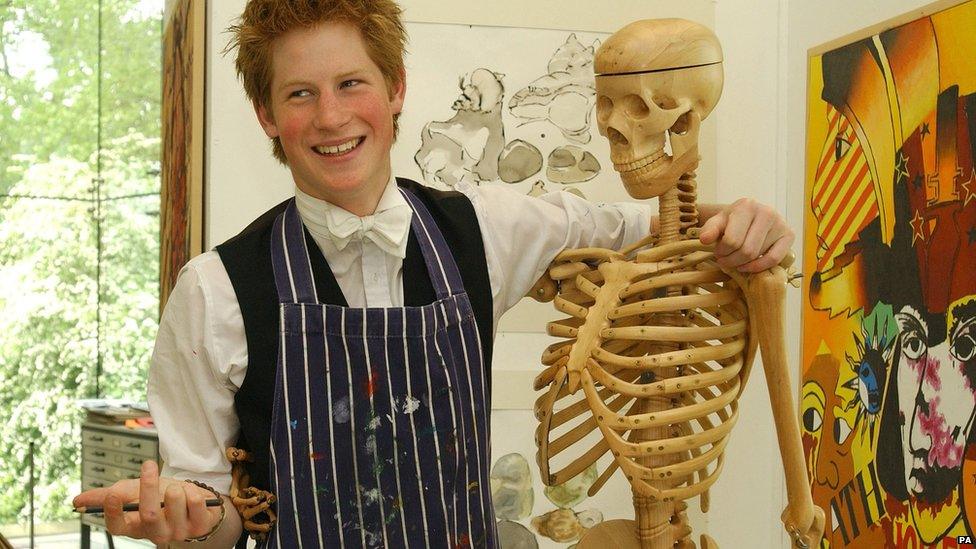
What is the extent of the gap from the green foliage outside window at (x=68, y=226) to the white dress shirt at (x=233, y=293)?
382 centimetres

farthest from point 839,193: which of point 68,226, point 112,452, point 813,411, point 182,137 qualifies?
point 68,226

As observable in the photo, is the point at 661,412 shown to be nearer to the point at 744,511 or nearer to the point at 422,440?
the point at 422,440

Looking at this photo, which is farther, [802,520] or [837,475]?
[837,475]

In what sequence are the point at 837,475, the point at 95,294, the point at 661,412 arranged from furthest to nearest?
the point at 95,294 → the point at 837,475 → the point at 661,412

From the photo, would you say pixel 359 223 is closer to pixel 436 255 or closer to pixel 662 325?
pixel 436 255

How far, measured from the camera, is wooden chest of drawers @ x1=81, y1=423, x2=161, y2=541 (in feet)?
12.3

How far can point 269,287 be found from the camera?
1.57 metres

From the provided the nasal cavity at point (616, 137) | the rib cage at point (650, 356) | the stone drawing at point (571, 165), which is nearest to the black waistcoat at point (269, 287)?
the rib cage at point (650, 356)

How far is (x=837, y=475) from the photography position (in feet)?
7.32

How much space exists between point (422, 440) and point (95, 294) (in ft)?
13.9

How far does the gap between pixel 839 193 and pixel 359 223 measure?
115cm

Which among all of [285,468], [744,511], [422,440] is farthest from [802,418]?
[285,468]

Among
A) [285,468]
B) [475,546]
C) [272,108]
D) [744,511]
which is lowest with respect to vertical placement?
[744,511]

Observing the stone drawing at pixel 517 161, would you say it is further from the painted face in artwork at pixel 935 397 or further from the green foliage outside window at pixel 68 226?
the green foliage outside window at pixel 68 226
